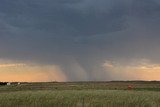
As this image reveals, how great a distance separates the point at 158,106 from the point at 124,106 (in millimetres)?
2531

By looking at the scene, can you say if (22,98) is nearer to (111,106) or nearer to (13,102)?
(13,102)

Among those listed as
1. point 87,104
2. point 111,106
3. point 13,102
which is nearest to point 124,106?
point 111,106

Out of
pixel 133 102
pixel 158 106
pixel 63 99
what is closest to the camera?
pixel 158 106

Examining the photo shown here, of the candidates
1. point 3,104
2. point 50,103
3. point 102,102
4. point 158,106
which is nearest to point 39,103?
point 50,103

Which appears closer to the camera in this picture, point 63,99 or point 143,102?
point 143,102

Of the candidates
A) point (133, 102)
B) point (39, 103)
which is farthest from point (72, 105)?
point (133, 102)

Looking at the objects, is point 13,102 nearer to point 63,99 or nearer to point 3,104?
point 3,104

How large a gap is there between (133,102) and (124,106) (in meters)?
1.85

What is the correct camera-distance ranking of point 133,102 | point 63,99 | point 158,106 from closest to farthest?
1. point 158,106
2. point 133,102
3. point 63,99

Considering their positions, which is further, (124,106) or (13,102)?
(13,102)

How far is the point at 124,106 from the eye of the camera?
27.3m

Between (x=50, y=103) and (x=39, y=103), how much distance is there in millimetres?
896

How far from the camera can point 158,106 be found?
89.0ft

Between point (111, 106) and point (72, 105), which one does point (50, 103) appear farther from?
point (111, 106)
